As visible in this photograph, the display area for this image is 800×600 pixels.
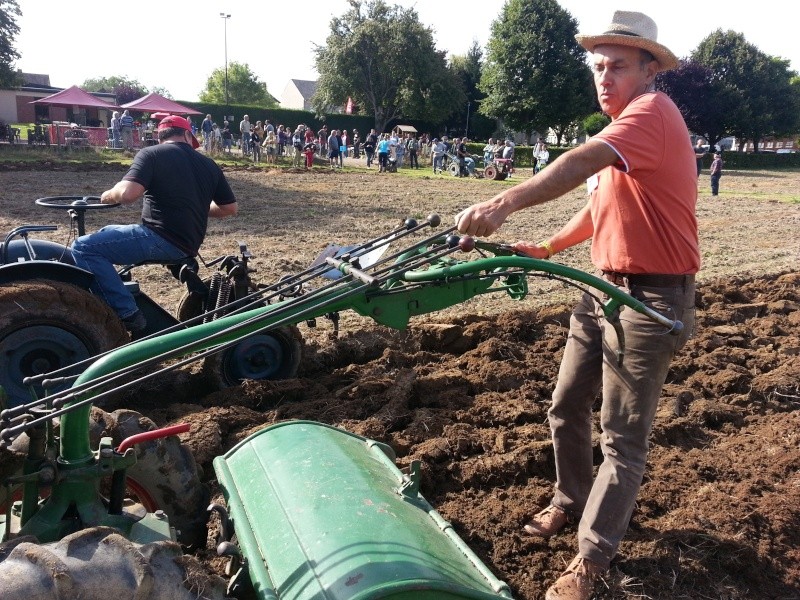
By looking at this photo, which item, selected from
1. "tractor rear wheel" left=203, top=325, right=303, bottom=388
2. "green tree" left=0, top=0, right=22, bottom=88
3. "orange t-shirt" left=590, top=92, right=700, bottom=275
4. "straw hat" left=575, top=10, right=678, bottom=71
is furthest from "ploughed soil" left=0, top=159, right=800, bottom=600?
"green tree" left=0, top=0, right=22, bottom=88

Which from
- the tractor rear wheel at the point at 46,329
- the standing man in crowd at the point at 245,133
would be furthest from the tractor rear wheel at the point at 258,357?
the standing man in crowd at the point at 245,133

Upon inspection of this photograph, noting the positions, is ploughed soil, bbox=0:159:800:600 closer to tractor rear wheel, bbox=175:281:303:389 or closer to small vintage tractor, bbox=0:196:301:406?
tractor rear wheel, bbox=175:281:303:389

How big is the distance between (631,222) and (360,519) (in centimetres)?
151

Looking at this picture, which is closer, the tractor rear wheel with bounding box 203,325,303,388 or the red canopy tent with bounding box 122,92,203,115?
the tractor rear wheel with bounding box 203,325,303,388

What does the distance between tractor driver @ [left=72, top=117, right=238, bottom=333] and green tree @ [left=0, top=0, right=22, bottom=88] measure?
3924 cm

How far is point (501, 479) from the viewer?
13.1 ft

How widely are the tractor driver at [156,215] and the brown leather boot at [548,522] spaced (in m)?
2.79

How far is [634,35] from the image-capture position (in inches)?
110

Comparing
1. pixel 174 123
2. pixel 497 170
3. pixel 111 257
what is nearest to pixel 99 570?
pixel 111 257

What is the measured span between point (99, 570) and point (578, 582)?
192 cm

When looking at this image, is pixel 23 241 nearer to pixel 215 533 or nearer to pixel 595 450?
pixel 215 533

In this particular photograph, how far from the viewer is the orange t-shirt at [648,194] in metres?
2.63

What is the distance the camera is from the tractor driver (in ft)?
15.5

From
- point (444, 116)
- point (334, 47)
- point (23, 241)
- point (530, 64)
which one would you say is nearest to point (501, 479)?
point (23, 241)
